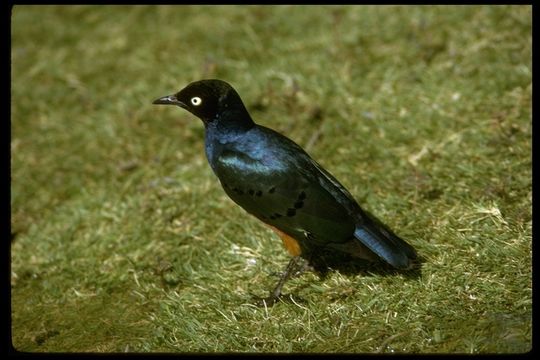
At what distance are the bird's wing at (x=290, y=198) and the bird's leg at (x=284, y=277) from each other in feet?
0.75

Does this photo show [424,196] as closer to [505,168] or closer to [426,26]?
[505,168]

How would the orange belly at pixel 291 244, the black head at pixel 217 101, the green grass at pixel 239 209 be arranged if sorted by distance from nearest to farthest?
the green grass at pixel 239 209, the orange belly at pixel 291 244, the black head at pixel 217 101

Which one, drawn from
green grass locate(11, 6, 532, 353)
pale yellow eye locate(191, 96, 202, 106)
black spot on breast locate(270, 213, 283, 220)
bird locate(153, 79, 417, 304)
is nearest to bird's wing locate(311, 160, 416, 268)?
bird locate(153, 79, 417, 304)

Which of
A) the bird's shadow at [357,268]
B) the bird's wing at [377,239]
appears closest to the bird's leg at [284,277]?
the bird's shadow at [357,268]

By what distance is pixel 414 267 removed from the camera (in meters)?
4.55

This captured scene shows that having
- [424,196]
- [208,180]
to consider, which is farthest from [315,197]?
[208,180]

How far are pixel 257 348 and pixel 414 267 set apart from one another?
3.65 ft

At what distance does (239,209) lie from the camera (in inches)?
222

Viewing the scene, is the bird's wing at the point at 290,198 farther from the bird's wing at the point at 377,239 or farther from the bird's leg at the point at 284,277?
the bird's leg at the point at 284,277

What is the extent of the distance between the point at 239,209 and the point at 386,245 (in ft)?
5.08

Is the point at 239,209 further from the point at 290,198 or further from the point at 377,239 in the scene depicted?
the point at 377,239

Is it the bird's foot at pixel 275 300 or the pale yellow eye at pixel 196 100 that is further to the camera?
the pale yellow eye at pixel 196 100

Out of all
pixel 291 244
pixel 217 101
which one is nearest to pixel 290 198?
pixel 291 244

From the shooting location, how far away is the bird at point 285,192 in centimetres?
450
